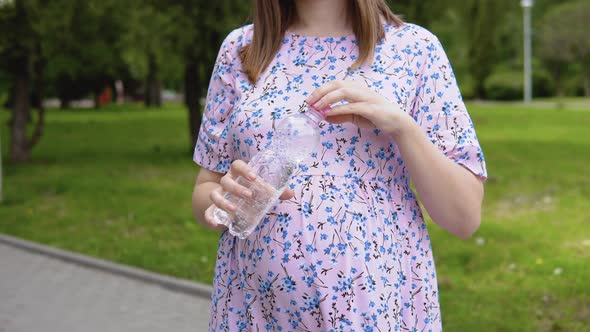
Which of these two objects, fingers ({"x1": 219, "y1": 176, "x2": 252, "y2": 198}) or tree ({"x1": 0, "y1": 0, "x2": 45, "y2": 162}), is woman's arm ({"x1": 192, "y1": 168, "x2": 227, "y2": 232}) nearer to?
fingers ({"x1": 219, "y1": 176, "x2": 252, "y2": 198})

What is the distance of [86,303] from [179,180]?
6864 millimetres

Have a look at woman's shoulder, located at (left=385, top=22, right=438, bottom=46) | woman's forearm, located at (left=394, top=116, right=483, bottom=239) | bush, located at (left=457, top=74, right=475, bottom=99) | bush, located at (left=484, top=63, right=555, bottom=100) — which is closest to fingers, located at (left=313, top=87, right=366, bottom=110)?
woman's forearm, located at (left=394, top=116, right=483, bottom=239)

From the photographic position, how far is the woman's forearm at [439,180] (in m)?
2.04

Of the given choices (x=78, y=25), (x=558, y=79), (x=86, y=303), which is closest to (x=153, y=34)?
(x=78, y=25)

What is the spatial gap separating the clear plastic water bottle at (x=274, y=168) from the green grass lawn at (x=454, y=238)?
3.71 metres

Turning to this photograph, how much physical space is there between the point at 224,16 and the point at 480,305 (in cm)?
1062

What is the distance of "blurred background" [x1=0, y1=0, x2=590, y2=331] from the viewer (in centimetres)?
661

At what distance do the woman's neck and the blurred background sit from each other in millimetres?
368

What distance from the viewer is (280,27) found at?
2389 mm

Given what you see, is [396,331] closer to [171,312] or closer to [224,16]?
[171,312]

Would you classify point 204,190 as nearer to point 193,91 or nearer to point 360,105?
point 360,105

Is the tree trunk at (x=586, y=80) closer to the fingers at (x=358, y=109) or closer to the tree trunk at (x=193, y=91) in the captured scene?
the tree trunk at (x=193, y=91)

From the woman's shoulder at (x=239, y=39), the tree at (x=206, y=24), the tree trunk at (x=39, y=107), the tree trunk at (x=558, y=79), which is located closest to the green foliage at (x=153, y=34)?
the tree at (x=206, y=24)

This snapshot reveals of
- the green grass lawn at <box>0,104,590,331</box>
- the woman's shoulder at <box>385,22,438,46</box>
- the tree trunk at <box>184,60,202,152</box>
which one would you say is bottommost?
the green grass lawn at <box>0,104,590,331</box>
